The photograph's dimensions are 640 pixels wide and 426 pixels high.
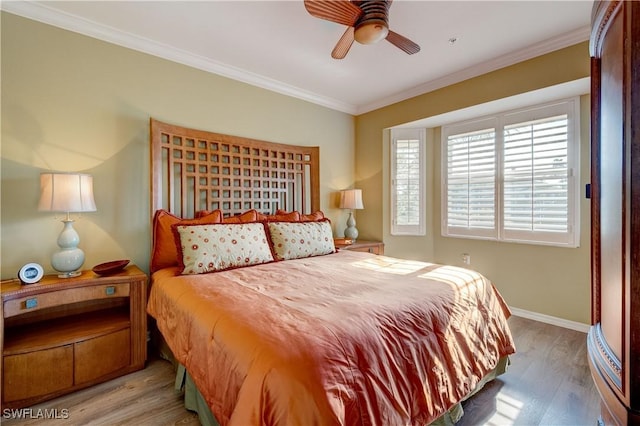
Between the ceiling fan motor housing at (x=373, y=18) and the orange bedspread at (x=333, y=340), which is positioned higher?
the ceiling fan motor housing at (x=373, y=18)

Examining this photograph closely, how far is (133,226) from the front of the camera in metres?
2.49

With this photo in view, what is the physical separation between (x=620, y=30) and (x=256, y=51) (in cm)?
269

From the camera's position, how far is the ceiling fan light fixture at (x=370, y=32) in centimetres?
178

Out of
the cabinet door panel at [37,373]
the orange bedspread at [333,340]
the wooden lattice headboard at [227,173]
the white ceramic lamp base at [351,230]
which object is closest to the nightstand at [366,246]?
the white ceramic lamp base at [351,230]

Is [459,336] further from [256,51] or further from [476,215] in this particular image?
[256,51]

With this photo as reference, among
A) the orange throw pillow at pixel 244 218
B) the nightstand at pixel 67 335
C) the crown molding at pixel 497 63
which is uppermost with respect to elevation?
the crown molding at pixel 497 63

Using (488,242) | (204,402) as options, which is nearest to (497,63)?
(488,242)

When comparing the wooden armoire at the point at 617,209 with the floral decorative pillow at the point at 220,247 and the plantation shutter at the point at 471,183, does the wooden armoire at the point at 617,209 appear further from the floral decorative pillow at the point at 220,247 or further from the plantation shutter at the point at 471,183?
the plantation shutter at the point at 471,183

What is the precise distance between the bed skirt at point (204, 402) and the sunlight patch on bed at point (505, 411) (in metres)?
0.12

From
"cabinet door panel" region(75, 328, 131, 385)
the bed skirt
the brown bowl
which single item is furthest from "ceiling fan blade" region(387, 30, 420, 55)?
"cabinet door panel" region(75, 328, 131, 385)

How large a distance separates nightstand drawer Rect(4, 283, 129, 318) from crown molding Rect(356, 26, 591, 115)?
141 inches

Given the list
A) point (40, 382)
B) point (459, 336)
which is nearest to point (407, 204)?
point (459, 336)

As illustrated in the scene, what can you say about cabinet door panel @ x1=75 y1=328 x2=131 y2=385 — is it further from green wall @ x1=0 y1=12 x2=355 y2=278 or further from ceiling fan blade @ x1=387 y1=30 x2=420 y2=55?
ceiling fan blade @ x1=387 y1=30 x2=420 y2=55

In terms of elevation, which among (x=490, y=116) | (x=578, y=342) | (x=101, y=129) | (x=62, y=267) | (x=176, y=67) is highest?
(x=176, y=67)
